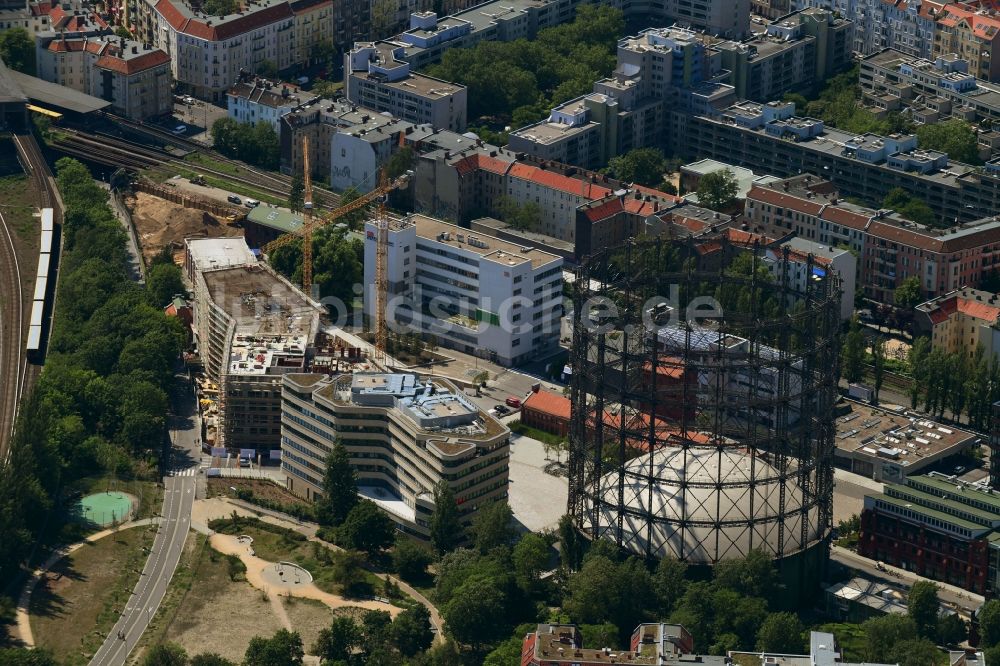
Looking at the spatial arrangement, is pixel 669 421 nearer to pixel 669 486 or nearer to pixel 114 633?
pixel 669 486

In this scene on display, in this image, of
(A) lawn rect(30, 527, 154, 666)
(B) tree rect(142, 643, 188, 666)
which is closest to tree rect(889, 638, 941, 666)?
(B) tree rect(142, 643, 188, 666)

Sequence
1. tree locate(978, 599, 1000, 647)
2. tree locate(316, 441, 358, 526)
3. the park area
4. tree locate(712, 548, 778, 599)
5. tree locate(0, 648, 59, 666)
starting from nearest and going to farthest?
1. tree locate(0, 648, 59, 666)
2. tree locate(978, 599, 1000, 647)
3. the park area
4. tree locate(712, 548, 778, 599)
5. tree locate(316, 441, 358, 526)

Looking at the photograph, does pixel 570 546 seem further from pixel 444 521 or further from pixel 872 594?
pixel 872 594

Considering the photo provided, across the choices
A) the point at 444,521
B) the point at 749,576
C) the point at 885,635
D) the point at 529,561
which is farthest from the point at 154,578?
the point at 885,635

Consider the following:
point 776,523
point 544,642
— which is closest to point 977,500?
point 776,523

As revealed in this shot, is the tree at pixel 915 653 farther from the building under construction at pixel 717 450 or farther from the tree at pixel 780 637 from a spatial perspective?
the building under construction at pixel 717 450

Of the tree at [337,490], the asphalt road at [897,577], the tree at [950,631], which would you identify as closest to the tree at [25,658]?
the tree at [337,490]

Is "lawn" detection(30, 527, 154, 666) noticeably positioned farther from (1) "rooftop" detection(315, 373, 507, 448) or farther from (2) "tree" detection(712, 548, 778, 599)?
(2) "tree" detection(712, 548, 778, 599)
